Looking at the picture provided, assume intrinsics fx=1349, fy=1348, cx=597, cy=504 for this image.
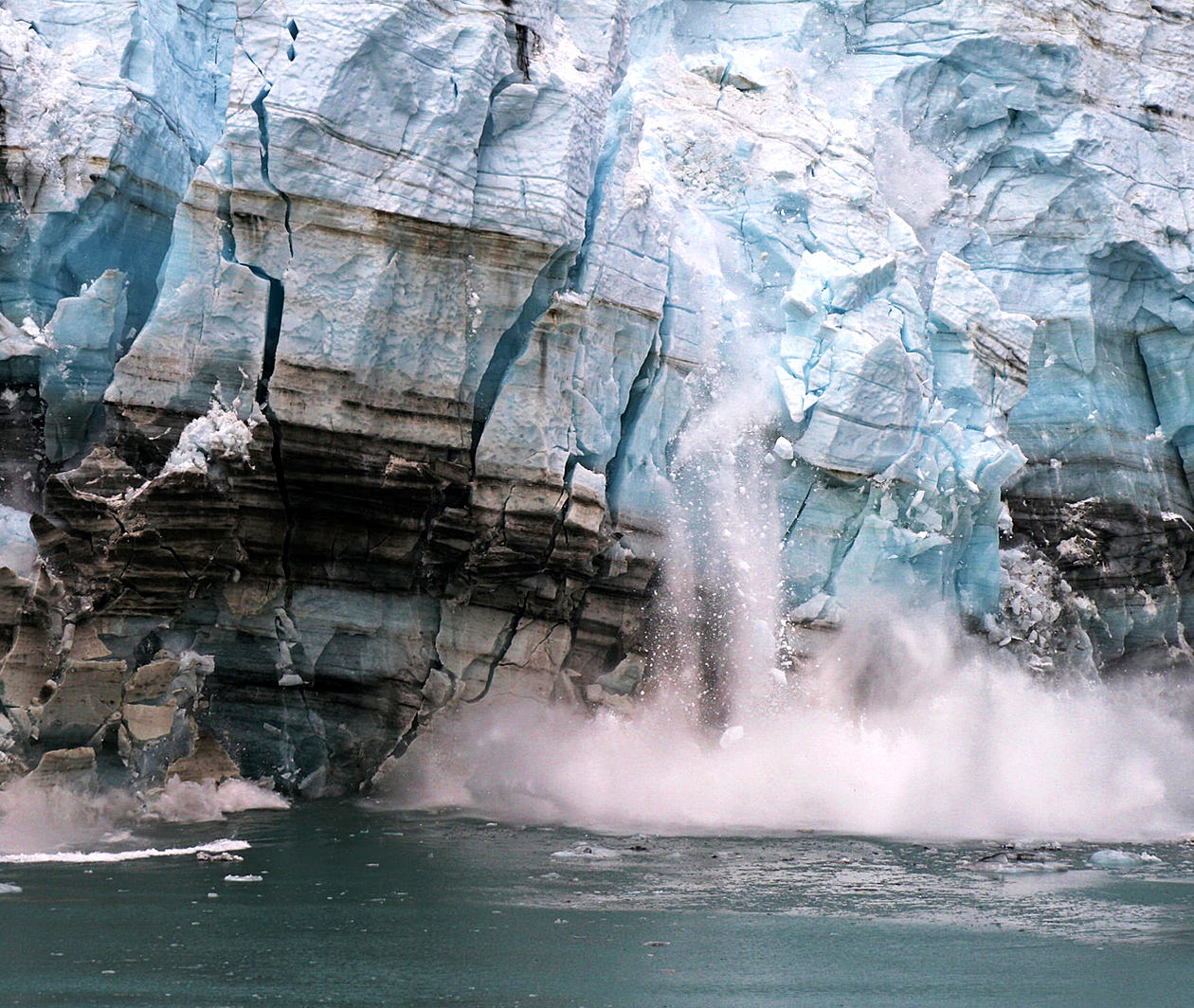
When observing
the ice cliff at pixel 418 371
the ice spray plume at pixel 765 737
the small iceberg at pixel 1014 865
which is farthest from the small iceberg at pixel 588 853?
the small iceberg at pixel 1014 865

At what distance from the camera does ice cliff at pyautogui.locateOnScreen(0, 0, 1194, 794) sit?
9133mm

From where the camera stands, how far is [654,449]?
1087cm

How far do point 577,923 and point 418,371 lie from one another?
180 inches

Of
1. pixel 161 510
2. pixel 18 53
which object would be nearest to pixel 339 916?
pixel 161 510

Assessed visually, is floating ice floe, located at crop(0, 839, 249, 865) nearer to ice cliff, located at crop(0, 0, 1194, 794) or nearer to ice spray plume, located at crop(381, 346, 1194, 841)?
ice cliff, located at crop(0, 0, 1194, 794)

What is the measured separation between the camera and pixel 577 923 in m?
6.27

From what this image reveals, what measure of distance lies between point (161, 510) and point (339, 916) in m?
3.72

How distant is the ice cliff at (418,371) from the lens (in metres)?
9.13

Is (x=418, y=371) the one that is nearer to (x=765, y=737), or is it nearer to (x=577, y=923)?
(x=765, y=737)

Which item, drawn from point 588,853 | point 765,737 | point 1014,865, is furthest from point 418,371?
point 1014,865

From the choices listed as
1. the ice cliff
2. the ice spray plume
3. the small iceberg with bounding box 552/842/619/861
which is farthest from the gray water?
the ice cliff

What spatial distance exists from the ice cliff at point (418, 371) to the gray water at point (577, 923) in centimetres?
156

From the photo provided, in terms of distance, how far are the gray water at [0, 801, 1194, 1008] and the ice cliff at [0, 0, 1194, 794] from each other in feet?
5.11

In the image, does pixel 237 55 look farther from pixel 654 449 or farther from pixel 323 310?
pixel 654 449
